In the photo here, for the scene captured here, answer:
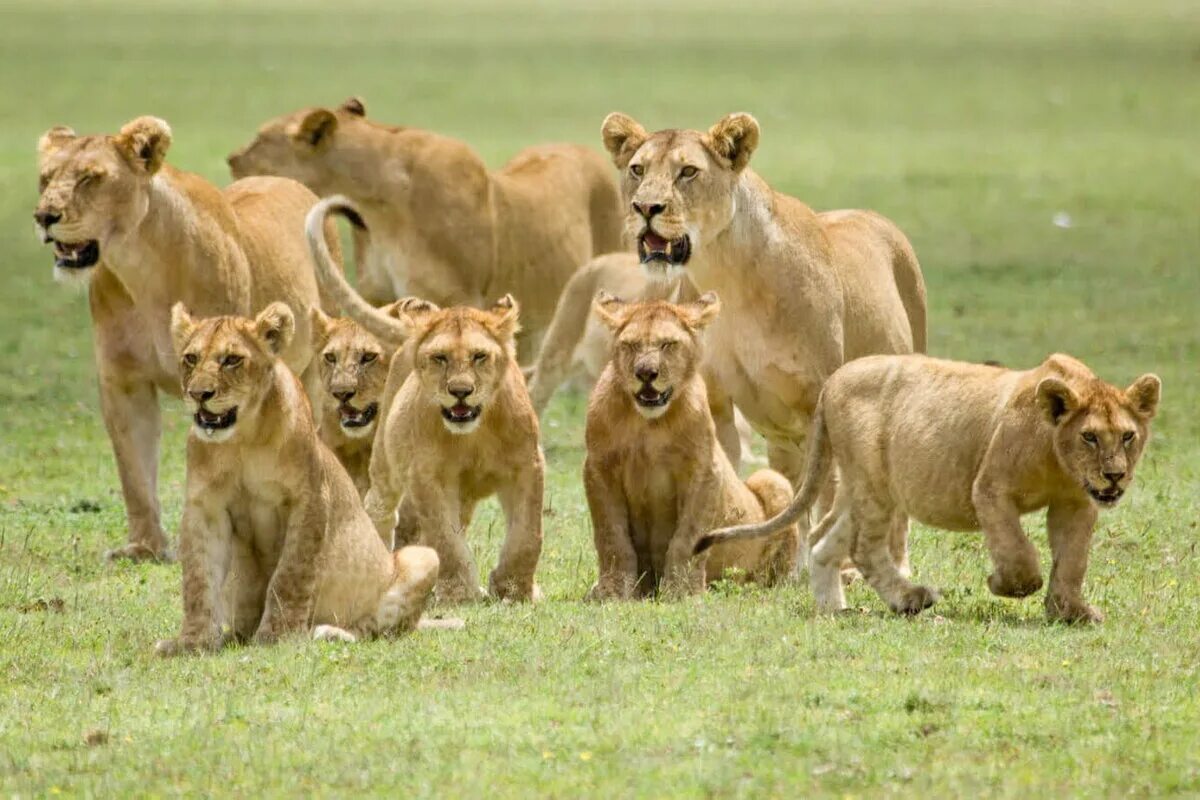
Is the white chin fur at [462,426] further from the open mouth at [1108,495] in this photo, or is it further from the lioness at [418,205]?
the lioness at [418,205]

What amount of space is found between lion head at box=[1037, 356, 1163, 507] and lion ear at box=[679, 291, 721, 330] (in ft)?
5.35

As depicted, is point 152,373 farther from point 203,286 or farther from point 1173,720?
point 1173,720

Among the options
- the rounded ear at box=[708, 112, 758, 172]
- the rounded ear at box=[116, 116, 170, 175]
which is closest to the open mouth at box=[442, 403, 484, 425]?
the rounded ear at box=[708, 112, 758, 172]

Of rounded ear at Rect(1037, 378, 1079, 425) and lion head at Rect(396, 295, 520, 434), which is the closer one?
rounded ear at Rect(1037, 378, 1079, 425)

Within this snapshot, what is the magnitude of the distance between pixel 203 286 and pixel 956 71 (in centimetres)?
3350

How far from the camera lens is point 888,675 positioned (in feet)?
23.9

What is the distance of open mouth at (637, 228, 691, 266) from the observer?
9.48 meters

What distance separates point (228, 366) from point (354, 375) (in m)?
2.19

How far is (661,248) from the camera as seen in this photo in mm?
9500

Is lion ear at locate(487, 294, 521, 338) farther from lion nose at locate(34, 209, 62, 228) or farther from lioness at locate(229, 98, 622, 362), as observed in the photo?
lioness at locate(229, 98, 622, 362)

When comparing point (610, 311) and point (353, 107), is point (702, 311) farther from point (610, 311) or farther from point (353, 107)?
point (353, 107)

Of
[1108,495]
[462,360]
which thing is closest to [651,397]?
[462,360]

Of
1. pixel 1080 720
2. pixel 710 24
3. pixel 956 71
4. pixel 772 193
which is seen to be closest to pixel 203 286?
pixel 772 193

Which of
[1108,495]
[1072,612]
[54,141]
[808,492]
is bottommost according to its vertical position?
[1072,612]
